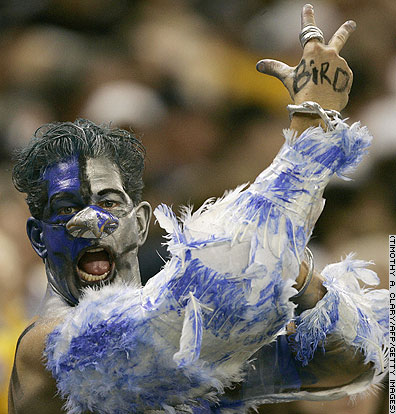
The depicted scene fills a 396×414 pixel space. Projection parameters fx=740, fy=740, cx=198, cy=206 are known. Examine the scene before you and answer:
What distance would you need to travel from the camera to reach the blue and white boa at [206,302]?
32.1 inches

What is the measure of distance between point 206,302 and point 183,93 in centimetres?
94

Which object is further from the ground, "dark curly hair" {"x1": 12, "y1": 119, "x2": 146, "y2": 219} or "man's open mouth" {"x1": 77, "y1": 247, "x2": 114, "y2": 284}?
"dark curly hair" {"x1": 12, "y1": 119, "x2": 146, "y2": 219}

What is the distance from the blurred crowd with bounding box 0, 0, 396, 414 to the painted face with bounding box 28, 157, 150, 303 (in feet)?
1.72

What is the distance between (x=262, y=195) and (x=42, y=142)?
1.21 ft

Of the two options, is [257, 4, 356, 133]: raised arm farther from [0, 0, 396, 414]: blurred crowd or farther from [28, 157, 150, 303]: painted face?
[0, 0, 396, 414]: blurred crowd

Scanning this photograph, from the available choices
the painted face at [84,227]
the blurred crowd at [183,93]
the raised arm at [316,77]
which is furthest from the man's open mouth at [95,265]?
the blurred crowd at [183,93]

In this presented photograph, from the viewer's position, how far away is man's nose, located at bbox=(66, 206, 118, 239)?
1.00 metres

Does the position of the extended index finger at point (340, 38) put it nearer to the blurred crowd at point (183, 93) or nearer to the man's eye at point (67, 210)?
the man's eye at point (67, 210)

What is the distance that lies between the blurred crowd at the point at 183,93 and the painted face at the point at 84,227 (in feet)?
1.72

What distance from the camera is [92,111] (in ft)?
5.29

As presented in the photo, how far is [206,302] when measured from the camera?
0.82 m

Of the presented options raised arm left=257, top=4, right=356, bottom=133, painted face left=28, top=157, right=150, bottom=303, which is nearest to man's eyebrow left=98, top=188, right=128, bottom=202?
painted face left=28, top=157, right=150, bottom=303

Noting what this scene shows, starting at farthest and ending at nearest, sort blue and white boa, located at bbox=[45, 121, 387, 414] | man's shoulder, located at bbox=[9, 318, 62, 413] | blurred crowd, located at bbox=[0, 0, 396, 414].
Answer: blurred crowd, located at bbox=[0, 0, 396, 414] → man's shoulder, located at bbox=[9, 318, 62, 413] → blue and white boa, located at bbox=[45, 121, 387, 414]

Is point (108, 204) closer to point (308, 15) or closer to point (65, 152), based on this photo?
point (65, 152)
